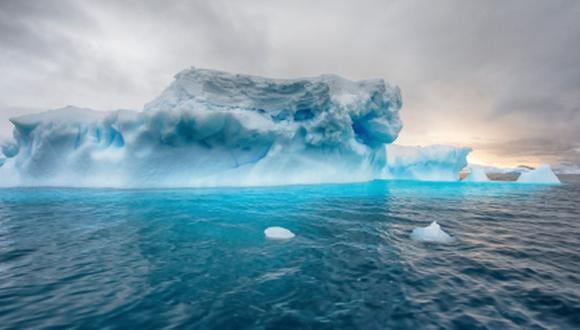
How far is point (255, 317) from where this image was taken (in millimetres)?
2588

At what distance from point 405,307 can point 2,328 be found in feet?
13.4

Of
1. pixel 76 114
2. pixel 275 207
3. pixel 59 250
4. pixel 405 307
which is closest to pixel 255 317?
pixel 405 307

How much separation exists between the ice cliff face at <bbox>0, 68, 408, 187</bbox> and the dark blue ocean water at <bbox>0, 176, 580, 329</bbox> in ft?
28.3

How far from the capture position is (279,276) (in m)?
3.54

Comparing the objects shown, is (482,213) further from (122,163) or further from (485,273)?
(122,163)

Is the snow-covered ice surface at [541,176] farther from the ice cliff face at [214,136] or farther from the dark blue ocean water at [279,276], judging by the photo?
the dark blue ocean water at [279,276]

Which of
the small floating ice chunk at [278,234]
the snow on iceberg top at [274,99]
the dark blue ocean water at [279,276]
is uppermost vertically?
the snow on iceberg top at [274,99]

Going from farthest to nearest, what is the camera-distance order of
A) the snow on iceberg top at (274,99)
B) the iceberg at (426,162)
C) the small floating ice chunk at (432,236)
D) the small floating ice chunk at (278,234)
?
the iceberg at (426,162) → the snow on iceberg top at (274,99) → the small floating ice chunk at (278,234) → the small floating ice chunk at (432,236)

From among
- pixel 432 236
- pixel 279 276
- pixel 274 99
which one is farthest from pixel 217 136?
pixel 279 276

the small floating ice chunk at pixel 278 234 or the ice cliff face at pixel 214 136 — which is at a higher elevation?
the ice cliff face at pixel 214 136

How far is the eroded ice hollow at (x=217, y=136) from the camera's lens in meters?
14.7

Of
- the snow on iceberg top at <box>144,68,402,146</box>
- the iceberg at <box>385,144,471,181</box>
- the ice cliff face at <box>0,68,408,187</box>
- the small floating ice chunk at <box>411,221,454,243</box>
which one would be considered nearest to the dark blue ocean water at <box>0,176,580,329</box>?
the small floating ice chunk at <box>411,221,454,243</box>

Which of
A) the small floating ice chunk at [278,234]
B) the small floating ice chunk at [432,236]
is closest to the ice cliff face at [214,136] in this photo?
the small floating ice chunk at [278,234]

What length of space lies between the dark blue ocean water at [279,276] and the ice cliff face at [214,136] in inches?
340
